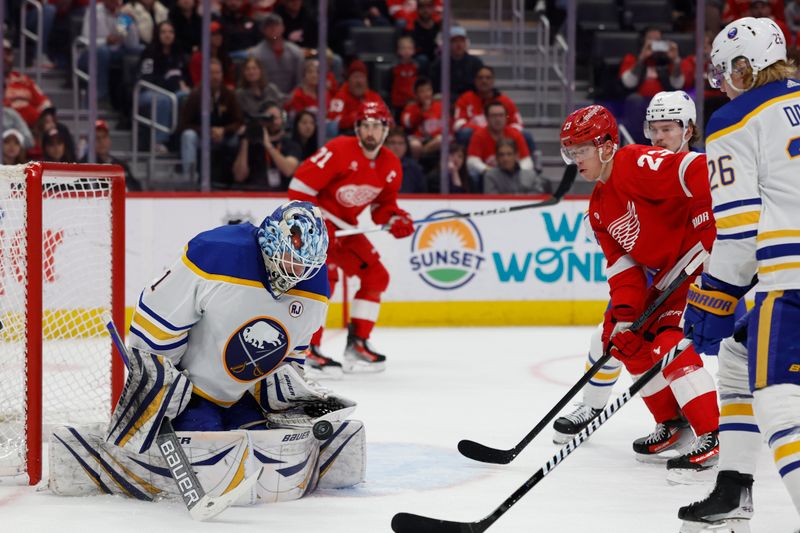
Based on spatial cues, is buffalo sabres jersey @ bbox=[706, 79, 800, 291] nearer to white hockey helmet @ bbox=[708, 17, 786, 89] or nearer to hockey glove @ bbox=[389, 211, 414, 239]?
white hockey helmet @ bbox=[708, 17, 786, 89]

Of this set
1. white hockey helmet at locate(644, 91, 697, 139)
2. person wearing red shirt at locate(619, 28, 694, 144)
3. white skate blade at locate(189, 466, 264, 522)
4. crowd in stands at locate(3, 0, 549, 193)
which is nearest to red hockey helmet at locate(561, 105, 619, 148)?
white hockey helmet at locate(644, 91, 697, 139)

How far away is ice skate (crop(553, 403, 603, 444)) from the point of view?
147 inches

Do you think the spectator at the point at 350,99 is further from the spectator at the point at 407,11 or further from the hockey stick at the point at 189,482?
the hockey stick at the point at 189,482

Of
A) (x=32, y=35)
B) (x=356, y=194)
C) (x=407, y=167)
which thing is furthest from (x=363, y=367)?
(x=32, y=35)

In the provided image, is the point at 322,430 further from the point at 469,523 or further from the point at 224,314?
the point at 469,523

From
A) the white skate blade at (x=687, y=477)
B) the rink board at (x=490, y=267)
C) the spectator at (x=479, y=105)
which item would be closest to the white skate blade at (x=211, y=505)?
the white skate blade at (x=687, y=477)

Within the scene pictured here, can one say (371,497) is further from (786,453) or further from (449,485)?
(786,453)

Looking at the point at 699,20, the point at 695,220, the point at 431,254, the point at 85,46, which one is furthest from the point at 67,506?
the point at 699,20

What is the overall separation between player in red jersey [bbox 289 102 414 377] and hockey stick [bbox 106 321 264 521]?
242cm

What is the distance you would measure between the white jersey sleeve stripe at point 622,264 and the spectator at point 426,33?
4.04m

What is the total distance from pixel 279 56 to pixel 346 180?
2110 millimetres

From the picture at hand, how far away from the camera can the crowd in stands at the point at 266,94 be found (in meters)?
6.71

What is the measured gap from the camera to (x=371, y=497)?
2930mm

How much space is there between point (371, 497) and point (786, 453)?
3.57 ft
